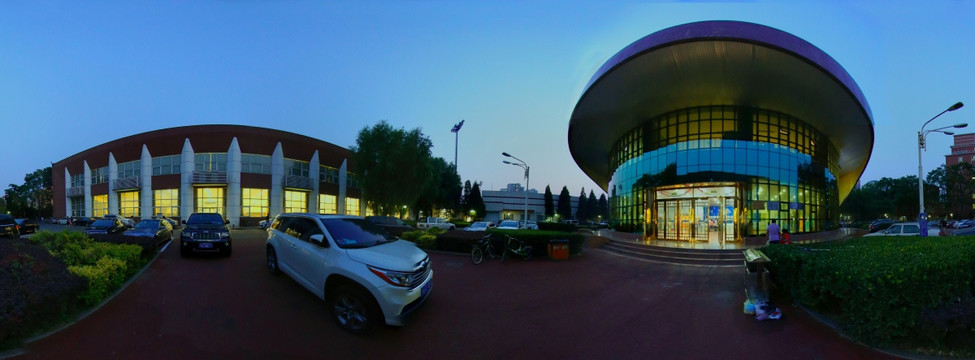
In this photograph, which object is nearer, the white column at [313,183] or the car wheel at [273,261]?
the car wheel at [273,261]

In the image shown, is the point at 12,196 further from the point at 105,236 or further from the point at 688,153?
the point at 688,153

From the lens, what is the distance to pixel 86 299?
574cm

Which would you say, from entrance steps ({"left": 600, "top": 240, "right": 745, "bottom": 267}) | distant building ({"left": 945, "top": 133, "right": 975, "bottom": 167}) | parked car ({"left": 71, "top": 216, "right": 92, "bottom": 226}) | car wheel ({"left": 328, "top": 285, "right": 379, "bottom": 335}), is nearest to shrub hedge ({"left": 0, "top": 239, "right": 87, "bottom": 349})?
car wheel ({"left": 328, "top": 285, "right": 379, "bottom": 335})

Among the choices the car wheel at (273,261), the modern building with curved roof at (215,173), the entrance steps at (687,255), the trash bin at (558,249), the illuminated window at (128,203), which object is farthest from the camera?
the illuminated window at (128,203)

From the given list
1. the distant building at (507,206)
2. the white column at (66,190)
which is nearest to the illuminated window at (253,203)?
the white column at (66,190)

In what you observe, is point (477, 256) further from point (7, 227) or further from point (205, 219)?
point (7, 227)

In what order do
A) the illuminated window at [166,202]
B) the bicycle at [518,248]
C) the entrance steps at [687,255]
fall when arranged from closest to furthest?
the bicycle at [518,248]
the entrance steps at [687,255]
the illuminated window at [166,202]

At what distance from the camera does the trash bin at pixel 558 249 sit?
43.3 feet

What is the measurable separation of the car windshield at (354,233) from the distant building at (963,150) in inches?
5273

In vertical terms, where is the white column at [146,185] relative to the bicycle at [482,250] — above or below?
above

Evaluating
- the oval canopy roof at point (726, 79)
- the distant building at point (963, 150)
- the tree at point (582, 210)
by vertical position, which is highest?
the distant building at point (963, 150)

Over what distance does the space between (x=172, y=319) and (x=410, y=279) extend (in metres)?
3.73

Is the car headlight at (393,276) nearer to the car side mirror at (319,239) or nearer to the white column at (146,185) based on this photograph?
the car side mirror at (319,239)

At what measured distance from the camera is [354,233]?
6203mm
